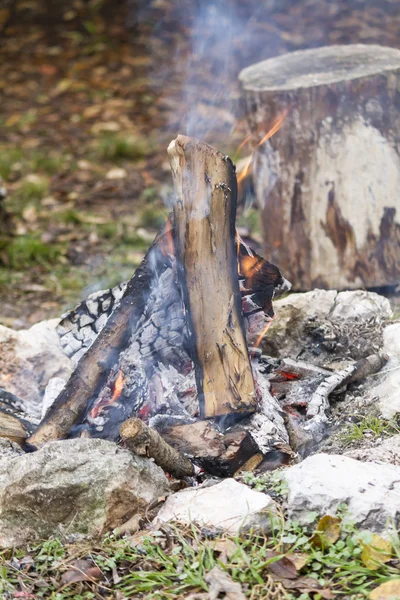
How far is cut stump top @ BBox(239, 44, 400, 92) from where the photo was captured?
4832mm

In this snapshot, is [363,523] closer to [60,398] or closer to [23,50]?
[60,398]

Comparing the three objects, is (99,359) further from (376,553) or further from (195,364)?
(376,553)

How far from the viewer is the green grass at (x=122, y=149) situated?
309 inches

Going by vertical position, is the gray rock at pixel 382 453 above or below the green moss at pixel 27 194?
above

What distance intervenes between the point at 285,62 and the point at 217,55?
460cm

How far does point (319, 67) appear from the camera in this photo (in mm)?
5070

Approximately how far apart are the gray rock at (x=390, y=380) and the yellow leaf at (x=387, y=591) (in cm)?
92

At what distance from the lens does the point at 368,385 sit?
11.0 ft

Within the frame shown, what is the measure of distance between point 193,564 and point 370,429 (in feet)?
3.16

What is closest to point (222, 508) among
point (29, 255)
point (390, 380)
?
point (390, 380)

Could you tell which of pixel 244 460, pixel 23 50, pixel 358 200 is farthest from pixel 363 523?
pixel 23 50

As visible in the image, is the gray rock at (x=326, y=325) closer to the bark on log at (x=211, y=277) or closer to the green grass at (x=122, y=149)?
the bark on log at (x=211, y=277)

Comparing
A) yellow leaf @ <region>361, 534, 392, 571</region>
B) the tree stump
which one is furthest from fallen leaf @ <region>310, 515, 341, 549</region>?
the tree stump

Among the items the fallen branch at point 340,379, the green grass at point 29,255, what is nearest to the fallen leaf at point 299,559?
the fallen branch at point 340,379
